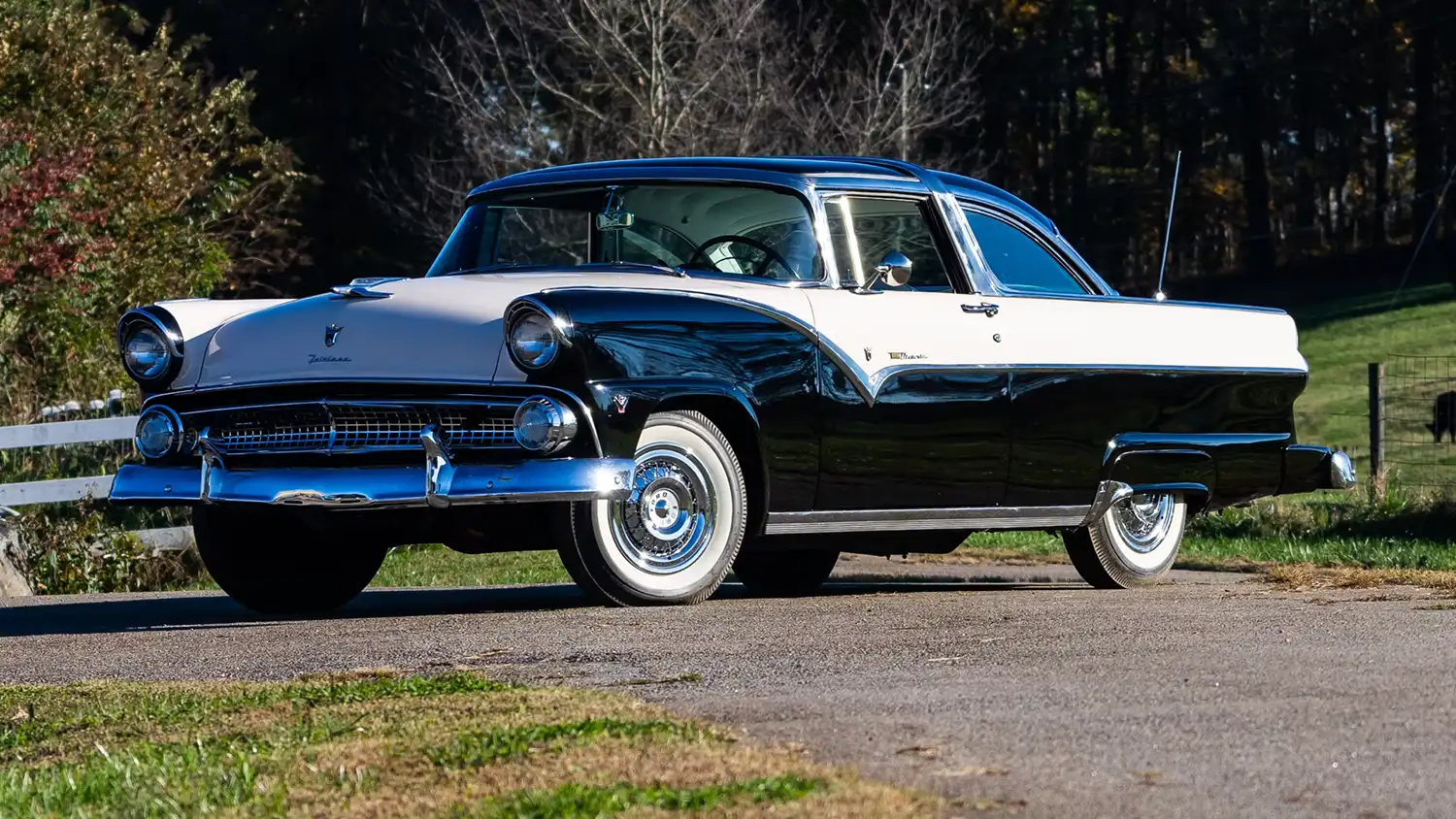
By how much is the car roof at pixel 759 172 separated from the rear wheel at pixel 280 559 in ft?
5.25

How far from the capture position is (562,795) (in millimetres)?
4008

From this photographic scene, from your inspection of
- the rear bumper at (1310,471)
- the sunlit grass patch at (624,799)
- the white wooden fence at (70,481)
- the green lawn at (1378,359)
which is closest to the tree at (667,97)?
the green lawn at (1378,359)

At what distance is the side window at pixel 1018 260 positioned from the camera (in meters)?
9.12

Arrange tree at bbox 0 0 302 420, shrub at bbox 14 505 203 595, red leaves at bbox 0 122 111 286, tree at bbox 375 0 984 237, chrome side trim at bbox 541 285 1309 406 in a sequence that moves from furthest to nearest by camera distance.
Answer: tree at bbox 375 0 984 237
tree at bbox 0 0 302 420
red leaves at bbox 0 122 111 286
shrub at bbox 14 505 203 595
chrome side trim at bbox 541 285 1309 406

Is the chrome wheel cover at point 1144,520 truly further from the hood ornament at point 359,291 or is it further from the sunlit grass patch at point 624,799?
the sunlit grass patch at point 624,799

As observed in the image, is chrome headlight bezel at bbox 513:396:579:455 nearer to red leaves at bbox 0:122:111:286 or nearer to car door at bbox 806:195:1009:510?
car door at bbox 806:195:1009:510

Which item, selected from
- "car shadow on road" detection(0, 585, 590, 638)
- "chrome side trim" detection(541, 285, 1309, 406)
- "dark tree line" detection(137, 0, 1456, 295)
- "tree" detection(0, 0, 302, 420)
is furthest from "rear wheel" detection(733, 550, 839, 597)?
"dark tree line" detection(137, 0, 1456, 295)

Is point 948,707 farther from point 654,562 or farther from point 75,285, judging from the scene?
point 75,285

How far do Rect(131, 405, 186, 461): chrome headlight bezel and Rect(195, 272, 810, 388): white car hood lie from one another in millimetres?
179

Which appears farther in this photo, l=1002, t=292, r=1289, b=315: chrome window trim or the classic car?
l=1002, t=292, r=1289, b=315: chrome window trim

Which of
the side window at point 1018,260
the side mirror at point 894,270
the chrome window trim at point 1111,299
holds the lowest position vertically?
the chrome window trim at point 1111,299

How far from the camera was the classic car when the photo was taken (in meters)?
7.40

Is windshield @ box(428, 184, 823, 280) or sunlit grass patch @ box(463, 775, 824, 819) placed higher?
windshield @ box(428, 184, 823, 280)

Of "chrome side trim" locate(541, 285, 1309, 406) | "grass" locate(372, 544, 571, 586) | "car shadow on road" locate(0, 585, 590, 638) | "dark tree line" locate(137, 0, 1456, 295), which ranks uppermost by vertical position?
"dark tree line" locate(137, 0, 1456, 295)
